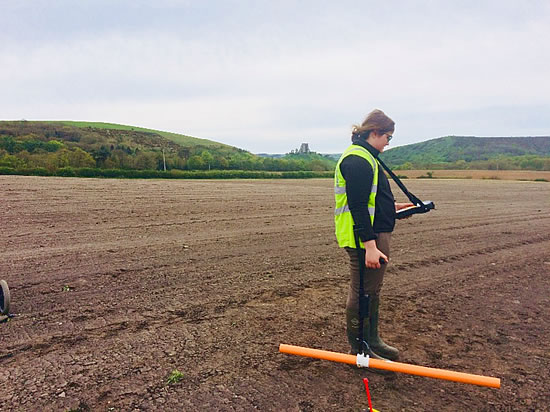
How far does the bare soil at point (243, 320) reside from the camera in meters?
3.13

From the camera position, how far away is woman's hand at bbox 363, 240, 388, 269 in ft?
10.7

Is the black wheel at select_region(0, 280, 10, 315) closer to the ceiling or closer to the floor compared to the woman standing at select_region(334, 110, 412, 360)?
closer to the floor

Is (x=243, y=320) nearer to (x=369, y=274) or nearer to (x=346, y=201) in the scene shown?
(x=369, y=274)

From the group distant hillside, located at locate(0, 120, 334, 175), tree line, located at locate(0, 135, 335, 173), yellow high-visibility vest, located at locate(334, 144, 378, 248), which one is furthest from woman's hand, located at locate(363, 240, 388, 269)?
tree line, located at locate(0, 135, 335, 173)

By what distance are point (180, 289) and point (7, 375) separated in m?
2.47

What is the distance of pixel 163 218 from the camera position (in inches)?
465

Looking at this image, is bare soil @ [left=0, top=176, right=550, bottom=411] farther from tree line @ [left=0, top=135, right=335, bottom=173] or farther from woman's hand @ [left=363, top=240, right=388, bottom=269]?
tree line @ [left=0, top=135, right=335, bottom=173]

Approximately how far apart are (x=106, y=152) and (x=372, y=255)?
5532 centimetres

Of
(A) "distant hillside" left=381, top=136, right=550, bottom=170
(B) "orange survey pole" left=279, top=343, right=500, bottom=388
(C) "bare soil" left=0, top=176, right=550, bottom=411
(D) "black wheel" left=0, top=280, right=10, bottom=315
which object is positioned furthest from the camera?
(A) "distant hillside" left=381, top=136, right=550, bottom=170

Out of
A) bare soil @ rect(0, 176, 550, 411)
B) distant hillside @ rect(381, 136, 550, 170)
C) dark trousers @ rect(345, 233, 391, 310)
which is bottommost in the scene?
bare soil @ rect(0, 176, 550, 411)

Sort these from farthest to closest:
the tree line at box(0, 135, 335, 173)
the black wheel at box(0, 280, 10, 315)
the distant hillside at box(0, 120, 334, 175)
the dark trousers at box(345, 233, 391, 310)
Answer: the distant hillside at box(0, 120, 334, 175) → the tree line at box(0, 135, 335, 173) → the black wheel at box(0, 280, 10, 315) → the dark trousers at box(345, 233, 391, 310)

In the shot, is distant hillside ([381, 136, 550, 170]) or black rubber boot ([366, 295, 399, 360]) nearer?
black rubber boot ([366, 295, 399, 360])

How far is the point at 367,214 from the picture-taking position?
328cm

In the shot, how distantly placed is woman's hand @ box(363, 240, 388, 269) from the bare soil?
1.02 metres
